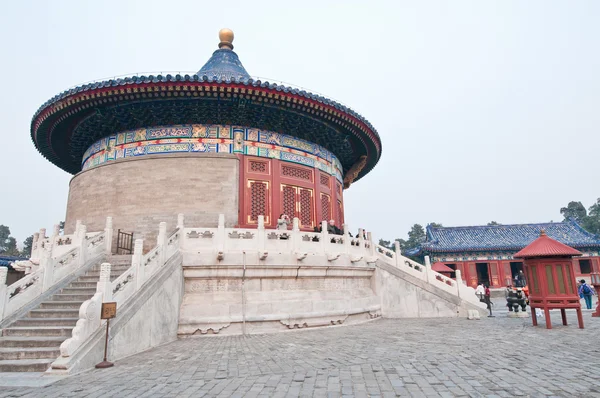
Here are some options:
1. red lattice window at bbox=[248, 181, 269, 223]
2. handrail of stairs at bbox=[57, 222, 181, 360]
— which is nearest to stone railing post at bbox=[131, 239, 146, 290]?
handrail of stairs at bbox=[57, 222, 181, 360]

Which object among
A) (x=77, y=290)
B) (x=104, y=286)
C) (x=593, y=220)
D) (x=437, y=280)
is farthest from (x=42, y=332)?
(x=593, y=220)

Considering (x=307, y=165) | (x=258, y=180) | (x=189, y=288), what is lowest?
(x=189, y=288)

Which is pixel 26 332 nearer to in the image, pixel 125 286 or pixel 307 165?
pixel 125 286

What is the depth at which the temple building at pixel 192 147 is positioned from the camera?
12.7 m

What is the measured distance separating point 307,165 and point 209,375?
10663 mm

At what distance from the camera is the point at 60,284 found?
29.0 feet

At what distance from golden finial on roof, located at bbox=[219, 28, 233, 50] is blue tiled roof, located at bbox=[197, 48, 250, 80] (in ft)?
1.38

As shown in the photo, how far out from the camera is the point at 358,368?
18.9 feet

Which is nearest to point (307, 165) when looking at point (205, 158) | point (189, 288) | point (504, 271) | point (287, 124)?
point (287, 124)

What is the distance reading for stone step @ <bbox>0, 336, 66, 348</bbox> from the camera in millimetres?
6722

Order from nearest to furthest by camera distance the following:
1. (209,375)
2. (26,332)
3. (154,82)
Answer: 1. (209,375)
2. (26,332)
3. (154,82)

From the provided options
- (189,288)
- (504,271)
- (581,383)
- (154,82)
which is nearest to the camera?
(581,383)

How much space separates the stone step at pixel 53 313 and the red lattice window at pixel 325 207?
9.60 metres

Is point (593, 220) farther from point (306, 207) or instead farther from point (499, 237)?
point (306, 207)
